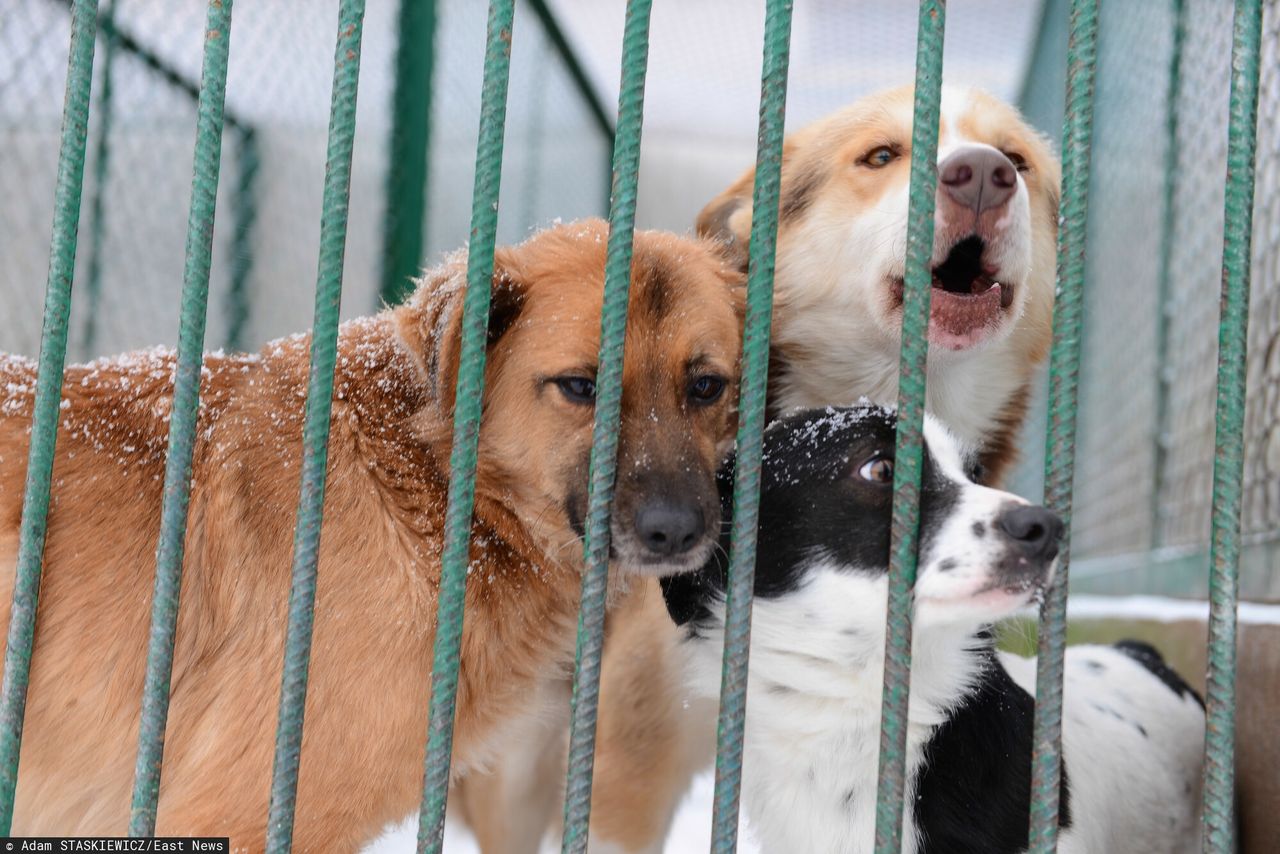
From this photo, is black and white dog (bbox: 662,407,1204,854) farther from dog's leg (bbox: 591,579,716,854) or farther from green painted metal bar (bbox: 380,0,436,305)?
green painted metal bar (bbox: 380,0,436,305)

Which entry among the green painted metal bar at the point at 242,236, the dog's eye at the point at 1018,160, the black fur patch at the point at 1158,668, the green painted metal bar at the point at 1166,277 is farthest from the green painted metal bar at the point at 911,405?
the green painted metal bar at the point at 242,236

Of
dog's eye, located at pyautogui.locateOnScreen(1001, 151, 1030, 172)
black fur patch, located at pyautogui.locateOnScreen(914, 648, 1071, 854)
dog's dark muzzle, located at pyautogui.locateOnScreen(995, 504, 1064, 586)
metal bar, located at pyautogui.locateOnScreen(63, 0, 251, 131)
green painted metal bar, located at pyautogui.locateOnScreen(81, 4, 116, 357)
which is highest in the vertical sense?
metal bar, located at pyautogui.locateOnScreen(63, 0, 251, 131)

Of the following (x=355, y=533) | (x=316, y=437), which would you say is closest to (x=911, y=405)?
(x=316, y=437)

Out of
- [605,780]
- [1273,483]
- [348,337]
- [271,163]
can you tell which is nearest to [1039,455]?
[1273,483]

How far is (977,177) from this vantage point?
2277mm

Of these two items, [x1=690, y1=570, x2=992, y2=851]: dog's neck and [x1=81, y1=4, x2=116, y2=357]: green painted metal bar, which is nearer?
[x1=690, y1=570, x2=992, y2=851]: dog's neck

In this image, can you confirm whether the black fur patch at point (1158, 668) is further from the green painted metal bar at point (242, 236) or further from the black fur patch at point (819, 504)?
the green painted metal bar at point (242, 236)

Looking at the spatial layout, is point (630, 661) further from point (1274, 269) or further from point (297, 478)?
point (1274, 269)

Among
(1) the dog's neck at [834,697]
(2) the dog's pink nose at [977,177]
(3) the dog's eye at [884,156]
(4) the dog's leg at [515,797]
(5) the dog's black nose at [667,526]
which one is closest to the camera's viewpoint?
(5) the dog's black nose at [667,526]

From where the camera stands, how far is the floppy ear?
3049mm

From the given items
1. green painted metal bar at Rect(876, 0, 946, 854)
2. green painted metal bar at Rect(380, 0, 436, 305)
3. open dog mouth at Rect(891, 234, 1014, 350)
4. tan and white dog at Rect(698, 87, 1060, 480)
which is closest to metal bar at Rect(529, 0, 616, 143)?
green painted metal bar at Rect(380, 0, 436, 305)

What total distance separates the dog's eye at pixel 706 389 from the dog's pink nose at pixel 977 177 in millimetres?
628

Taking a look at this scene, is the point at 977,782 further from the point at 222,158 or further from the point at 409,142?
the point at 222,158

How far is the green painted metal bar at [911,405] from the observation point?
1618mm
